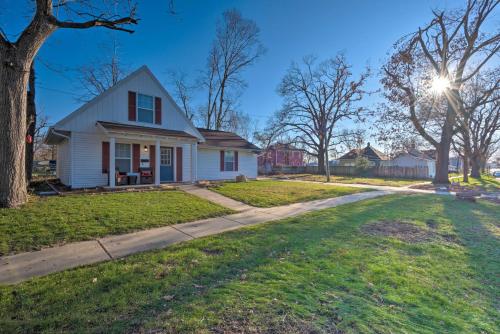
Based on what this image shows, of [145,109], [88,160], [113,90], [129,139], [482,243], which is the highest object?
[113,90]

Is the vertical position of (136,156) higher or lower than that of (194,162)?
higher

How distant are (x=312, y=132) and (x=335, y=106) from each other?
17.5 ft

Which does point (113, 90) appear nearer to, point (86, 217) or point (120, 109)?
point (120, 109)

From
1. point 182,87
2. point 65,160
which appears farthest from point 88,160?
point 182,87

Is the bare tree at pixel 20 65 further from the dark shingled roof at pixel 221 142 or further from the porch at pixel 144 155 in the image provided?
the dark shingled roof at pixel 221 142

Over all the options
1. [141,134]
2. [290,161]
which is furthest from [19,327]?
[290,161]

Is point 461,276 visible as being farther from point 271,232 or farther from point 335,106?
point 335,106

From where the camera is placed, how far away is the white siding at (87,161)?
10.6 m

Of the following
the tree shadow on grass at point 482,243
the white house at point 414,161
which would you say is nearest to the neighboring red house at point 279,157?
the white house at point 414,161

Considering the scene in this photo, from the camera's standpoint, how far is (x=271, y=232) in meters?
4.98

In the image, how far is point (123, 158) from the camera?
39.0 ft

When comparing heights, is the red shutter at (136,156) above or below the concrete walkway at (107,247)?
above

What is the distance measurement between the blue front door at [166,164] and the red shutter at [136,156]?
4.31 ft

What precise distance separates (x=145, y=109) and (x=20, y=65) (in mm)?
6165
